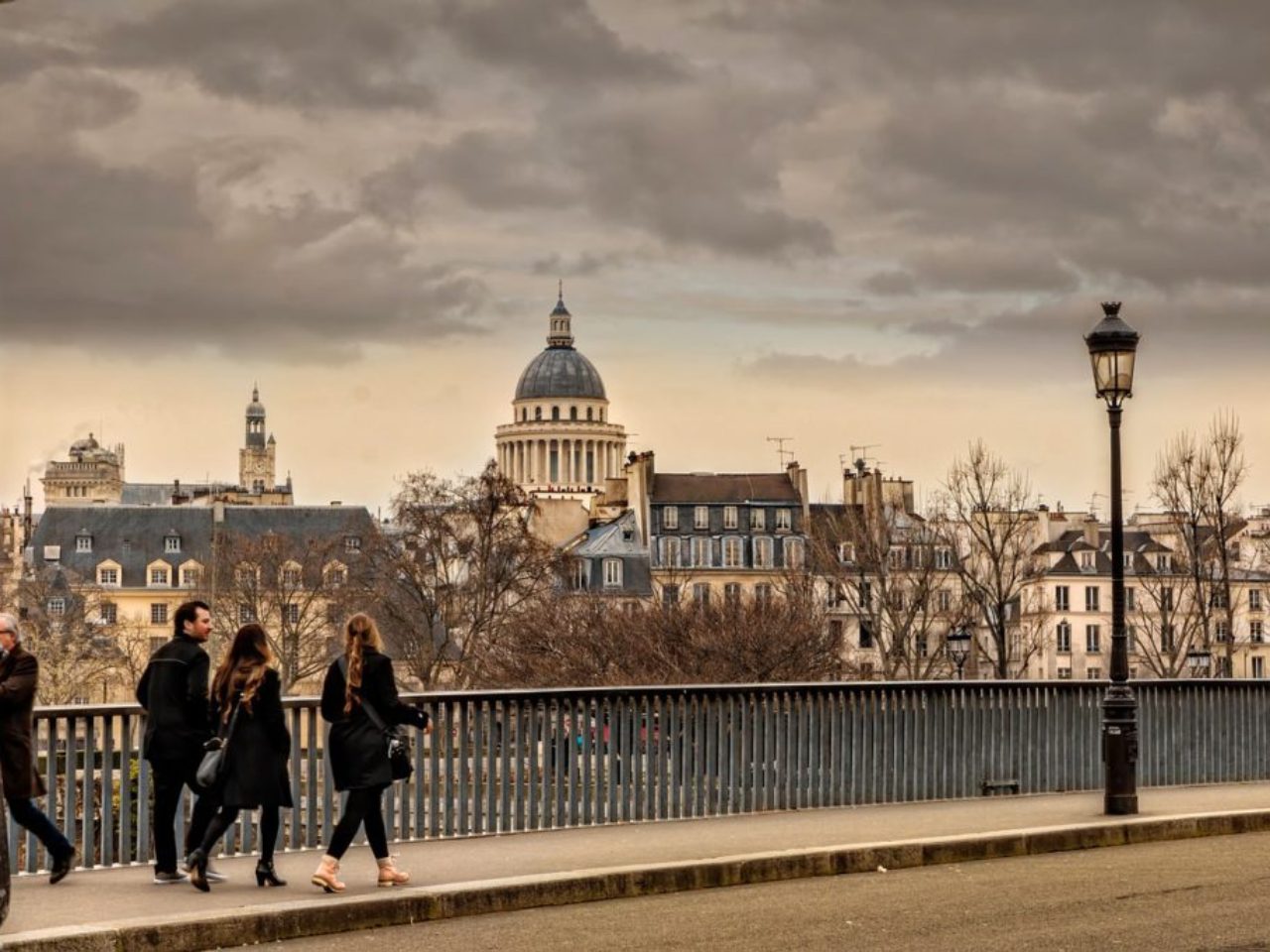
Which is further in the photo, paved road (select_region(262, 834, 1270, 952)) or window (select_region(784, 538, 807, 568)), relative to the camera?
window (select_region(784, 538, 807, 568))

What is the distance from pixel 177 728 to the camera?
15.3 meters

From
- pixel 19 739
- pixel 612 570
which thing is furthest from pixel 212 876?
pixel 612 570

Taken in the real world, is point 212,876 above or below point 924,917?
above

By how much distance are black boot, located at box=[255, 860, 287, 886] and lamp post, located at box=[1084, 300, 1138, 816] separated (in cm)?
778

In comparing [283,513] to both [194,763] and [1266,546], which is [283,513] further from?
[194,763]

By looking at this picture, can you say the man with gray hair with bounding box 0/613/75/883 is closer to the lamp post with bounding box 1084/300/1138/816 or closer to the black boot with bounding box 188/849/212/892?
the black boot with bounding box 188/849/212/892

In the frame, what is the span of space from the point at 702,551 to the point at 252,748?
5535 inches

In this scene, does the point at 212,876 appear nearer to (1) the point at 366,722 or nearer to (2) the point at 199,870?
(2) the point at 199,870

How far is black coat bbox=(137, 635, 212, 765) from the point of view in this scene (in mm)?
15250

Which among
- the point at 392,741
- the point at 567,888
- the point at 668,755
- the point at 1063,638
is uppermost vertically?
the point at 1063,638

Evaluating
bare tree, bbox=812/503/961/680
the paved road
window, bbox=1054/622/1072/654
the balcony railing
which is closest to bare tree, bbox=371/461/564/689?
bare tree, bbox=812/503/961/680

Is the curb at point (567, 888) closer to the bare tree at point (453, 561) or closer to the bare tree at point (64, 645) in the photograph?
the bare tree at point (453, 561)

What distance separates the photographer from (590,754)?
18844mm

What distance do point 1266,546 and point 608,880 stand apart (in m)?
86.9
